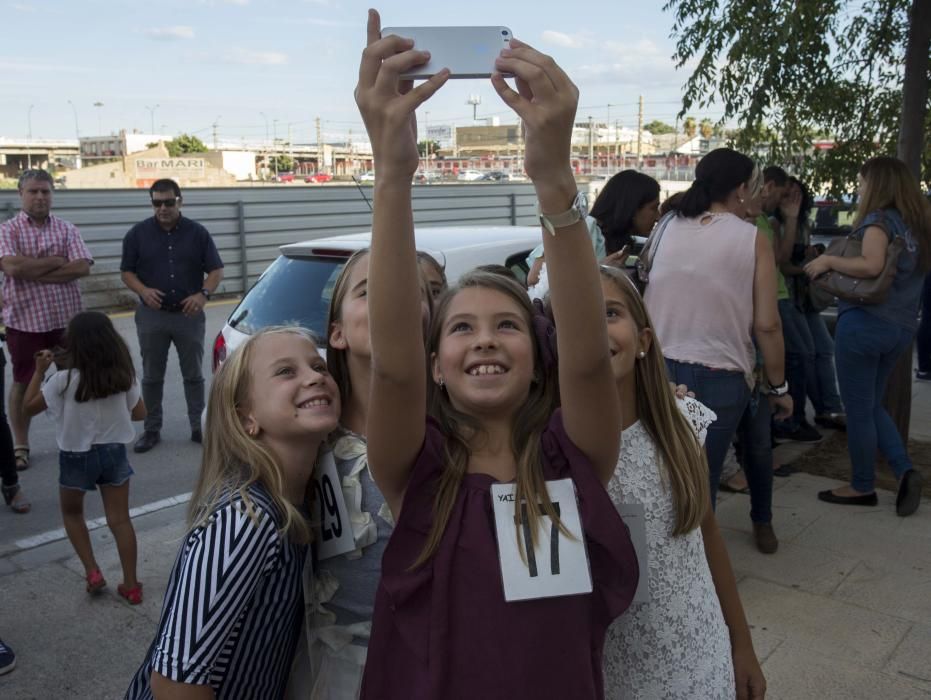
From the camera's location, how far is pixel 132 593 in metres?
4.11

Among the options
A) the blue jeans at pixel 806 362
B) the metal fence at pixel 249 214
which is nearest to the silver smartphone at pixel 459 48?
the blue jeans at pixel 806 362

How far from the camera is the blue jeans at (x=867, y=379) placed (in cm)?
480

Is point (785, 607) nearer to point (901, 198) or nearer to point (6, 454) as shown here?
point (901, 198)

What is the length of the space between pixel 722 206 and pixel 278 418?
2.57 m

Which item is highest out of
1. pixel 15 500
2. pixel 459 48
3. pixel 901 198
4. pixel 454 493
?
pixel 459 48

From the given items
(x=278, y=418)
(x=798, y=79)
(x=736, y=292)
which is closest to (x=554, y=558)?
(x=278, y=418)

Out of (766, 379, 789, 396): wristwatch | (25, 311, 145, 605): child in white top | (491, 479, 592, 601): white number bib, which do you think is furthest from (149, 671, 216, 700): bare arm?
(766, 379, 789, 396): wristwatch

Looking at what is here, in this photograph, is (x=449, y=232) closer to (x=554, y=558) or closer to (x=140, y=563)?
(x=140, y=563)

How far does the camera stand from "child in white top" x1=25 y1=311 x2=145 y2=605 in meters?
4.09

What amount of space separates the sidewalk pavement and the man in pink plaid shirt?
1.78 meters

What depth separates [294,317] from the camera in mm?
4906

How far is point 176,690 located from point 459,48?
1198 mm

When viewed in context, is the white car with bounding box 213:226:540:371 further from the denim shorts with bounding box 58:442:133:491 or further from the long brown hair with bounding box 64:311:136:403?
the denim shorts with bounding box 58:442:133:491

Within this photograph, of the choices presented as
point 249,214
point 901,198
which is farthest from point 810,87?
point 249,214
